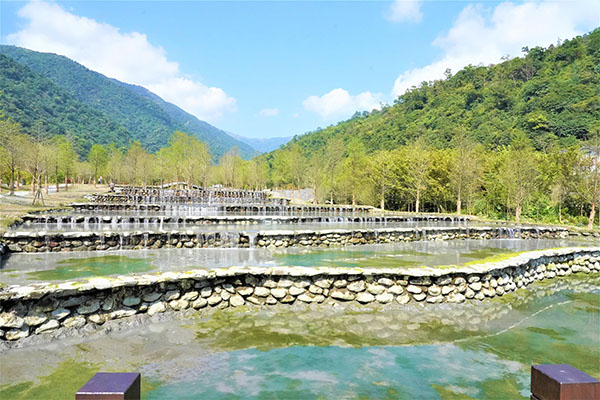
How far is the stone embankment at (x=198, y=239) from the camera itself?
10883mm

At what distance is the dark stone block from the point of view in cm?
181

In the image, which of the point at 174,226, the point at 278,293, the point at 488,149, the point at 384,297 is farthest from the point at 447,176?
the point at 278,293

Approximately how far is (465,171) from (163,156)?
53320 mm

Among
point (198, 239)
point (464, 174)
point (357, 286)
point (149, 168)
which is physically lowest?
point (357, 286)

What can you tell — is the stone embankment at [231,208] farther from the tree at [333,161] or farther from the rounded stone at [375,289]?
the rounded stone at [375,289]

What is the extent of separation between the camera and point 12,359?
4.52 metres

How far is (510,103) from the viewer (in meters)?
68.2

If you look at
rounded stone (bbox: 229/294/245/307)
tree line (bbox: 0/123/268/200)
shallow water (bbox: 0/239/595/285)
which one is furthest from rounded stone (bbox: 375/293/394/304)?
tree line (bbox: 0/123/268/200)

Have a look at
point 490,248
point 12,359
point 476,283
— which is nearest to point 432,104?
point 490,248

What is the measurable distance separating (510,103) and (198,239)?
72778 millimetres

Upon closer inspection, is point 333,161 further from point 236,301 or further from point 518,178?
point 236,301

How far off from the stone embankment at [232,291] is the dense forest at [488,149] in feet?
63.2

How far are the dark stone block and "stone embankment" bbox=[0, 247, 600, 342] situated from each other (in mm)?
5134

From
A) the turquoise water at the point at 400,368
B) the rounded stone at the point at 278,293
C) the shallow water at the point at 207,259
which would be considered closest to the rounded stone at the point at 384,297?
the turquoise water at the point at 400,368
